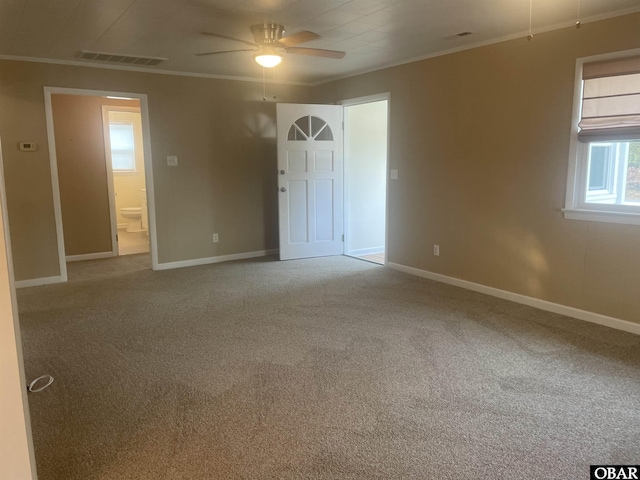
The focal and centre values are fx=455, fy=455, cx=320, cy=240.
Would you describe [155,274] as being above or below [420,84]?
below

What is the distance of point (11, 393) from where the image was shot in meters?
1.58

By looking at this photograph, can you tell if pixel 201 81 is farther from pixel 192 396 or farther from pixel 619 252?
pixel 619 252

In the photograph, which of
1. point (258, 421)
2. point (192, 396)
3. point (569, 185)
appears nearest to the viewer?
point (258, 421)

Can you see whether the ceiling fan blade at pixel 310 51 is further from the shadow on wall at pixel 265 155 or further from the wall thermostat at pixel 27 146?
the wall thermostat at pixel 27 146

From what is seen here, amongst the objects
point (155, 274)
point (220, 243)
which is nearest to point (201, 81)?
point (220, 243)

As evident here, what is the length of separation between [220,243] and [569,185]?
4269 mm

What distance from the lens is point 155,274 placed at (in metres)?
5.59

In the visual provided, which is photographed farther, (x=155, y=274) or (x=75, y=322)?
(x=155, y=274)

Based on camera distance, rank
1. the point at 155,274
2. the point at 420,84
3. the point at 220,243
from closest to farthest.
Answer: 1. the point at 420,84
2. the point at 155,274
3. the point at 220,243

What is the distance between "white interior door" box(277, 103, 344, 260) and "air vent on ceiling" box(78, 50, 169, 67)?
5.30ft

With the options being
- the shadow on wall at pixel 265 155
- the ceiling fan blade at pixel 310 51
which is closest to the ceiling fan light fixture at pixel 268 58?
the ceiling fan blade at pixel 310 51

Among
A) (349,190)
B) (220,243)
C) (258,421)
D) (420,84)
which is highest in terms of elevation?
(420,84)

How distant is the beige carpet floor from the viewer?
82.7 inches

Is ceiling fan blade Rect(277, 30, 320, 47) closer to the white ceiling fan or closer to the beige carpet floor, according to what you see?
the white ceiling fan
